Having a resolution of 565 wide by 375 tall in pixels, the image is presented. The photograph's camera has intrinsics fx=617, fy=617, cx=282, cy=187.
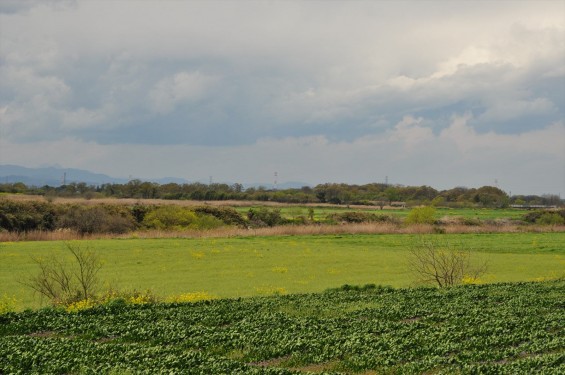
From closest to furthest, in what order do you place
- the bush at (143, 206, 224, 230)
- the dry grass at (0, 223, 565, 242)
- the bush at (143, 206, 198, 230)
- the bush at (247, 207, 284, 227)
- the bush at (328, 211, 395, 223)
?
the dry grass at (0, 223, 565, 242) → the bush at (143, 206, 224, 230) → the bush at (143, 206, 198, 230) → the bush at (247, 207, 284, 227) → the bush at (328, 211, 395, 223)

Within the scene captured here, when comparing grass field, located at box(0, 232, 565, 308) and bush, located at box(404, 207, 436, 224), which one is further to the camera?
bush, located at box(404, 207, 436, 224)

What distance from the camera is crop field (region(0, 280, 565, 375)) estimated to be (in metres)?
14.5

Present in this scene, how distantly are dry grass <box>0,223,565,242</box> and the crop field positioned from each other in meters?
42.4

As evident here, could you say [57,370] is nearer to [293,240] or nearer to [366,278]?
[366,278]

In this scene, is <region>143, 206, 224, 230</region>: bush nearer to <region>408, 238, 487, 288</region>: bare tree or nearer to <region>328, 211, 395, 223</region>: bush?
<region>328, 211, 395, 223</region>: bush

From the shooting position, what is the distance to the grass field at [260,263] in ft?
114

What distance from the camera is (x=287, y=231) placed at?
2800 inches

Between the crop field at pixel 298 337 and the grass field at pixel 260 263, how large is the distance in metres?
8.60

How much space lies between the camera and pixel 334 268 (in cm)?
4366

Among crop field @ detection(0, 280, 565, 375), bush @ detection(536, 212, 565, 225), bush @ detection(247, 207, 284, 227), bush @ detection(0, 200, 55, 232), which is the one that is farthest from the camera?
bush @ detection(536, 212, 565, 225)

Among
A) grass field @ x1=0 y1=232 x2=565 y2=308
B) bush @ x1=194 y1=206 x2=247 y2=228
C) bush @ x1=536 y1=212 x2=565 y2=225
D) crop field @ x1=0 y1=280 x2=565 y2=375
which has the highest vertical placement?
bush @ x1=536 y1=212 x2=565 y2=225

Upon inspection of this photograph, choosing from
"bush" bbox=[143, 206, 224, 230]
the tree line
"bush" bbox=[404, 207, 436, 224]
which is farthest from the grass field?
the tree line

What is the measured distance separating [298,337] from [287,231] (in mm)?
53443

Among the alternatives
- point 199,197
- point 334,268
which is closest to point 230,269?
point 334,268
